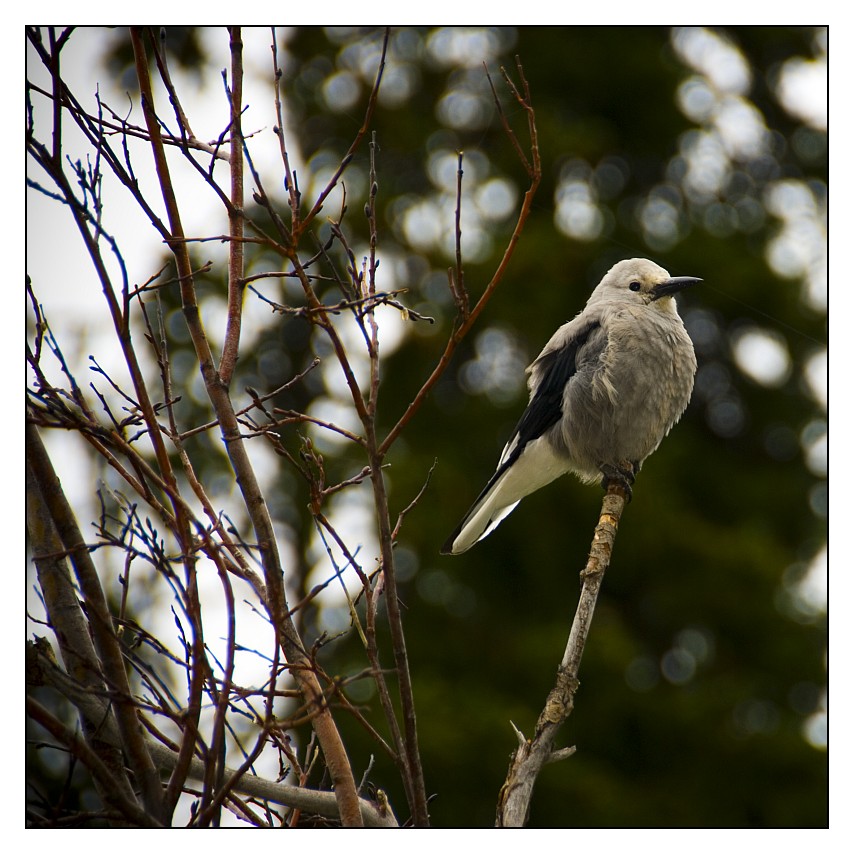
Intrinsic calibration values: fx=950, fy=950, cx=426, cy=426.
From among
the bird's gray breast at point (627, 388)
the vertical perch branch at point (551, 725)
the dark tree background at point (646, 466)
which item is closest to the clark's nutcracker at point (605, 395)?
the bird's gray breast at point (627, 388)

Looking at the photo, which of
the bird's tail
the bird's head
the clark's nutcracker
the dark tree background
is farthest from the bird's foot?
the dark tree background

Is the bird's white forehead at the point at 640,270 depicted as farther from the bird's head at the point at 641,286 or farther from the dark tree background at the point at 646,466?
the dark tree background at the point at 646,466

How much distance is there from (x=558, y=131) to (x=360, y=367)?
159 cm

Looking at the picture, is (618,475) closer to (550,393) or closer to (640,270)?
(550,393)

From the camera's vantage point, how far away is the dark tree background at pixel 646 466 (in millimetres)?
4020

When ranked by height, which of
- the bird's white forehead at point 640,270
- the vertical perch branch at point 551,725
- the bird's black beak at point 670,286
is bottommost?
the vertical perch branch at point 551,725

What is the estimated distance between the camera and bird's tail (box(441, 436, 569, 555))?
2.65 m

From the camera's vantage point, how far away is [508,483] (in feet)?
8.90

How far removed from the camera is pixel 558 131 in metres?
4.38

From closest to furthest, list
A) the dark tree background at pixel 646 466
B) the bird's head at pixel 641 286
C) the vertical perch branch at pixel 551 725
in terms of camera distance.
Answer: the vertical perch branch at pixel 551 725, the bird's head at pixel 641 286, the dark tree background at pixel 646 466

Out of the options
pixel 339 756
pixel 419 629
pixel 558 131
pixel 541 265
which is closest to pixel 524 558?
pixel 419 629

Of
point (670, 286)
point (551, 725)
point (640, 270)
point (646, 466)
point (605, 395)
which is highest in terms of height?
point (646, 466)

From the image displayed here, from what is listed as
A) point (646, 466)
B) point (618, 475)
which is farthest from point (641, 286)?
point (646, 466)

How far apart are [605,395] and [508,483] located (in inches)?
15.2
